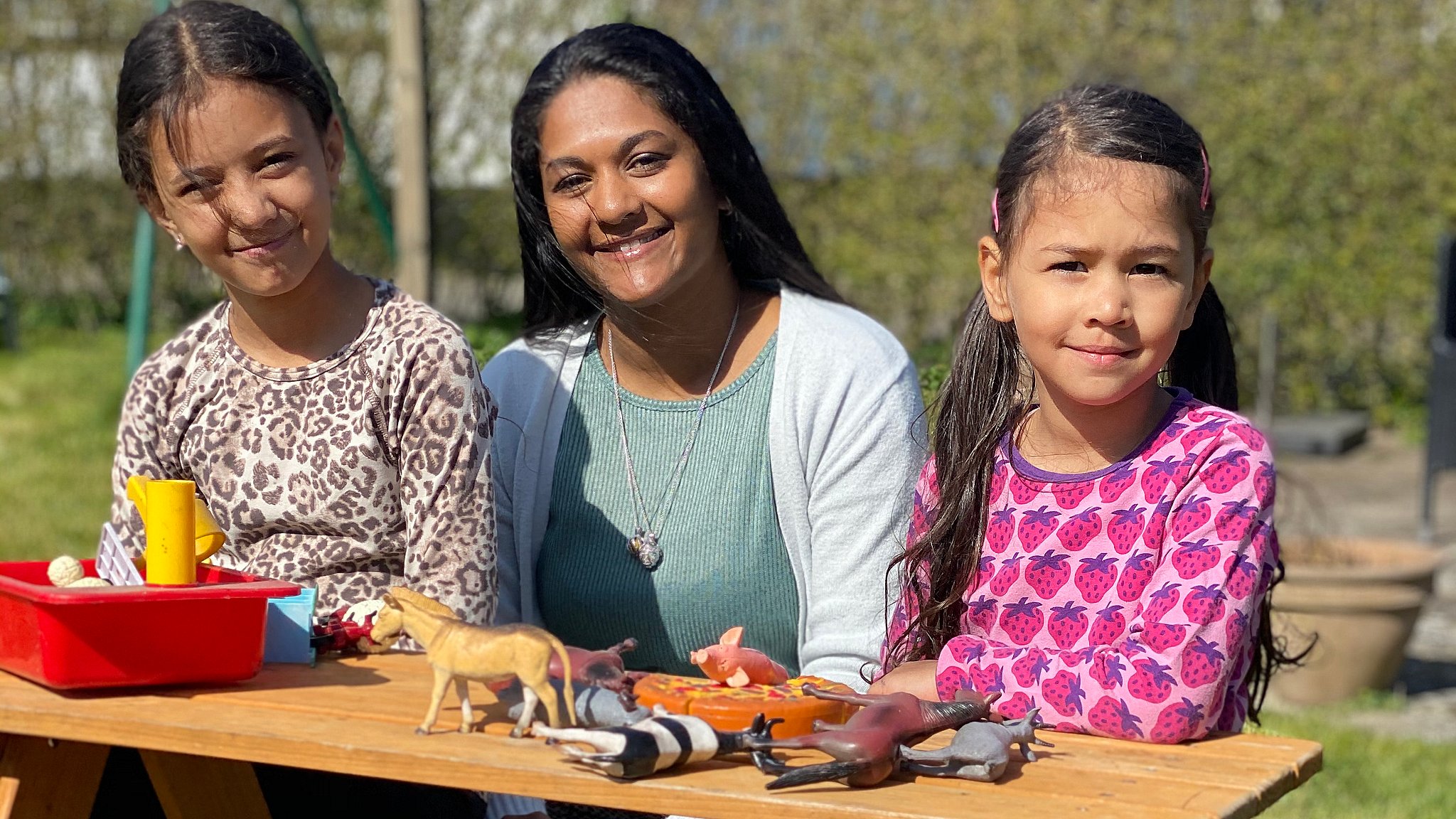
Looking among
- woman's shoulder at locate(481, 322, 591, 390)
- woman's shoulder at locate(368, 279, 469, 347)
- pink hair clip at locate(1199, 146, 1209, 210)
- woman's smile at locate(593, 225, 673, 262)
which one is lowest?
woman's shoulder at locate(481, 322, 591, 390)

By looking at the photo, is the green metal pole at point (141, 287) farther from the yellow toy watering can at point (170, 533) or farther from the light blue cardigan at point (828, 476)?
the yellow toy watering can at point (170, 533)

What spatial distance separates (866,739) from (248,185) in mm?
1441

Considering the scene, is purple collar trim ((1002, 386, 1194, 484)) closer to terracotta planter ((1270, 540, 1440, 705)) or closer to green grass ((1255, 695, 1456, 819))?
green grass ((1255, 695, 1456, 819))

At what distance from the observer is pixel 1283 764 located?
1.91 meters

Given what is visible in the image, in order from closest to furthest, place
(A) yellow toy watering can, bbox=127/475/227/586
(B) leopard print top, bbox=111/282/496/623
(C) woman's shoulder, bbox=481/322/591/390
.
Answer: (A) yellow toy watering can, bbox=127/475/227/586 → (B) leopard print top, bbox=111/282/496/623 → (C) woman's shoulder, bbox=481/322/591/390

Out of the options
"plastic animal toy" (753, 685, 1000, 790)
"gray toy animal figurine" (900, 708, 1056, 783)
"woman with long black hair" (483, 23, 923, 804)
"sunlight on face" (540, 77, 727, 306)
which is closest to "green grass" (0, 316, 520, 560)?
"woman with long black hair" (483, 23, 923, 804)

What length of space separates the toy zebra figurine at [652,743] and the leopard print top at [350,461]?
0.80 metres

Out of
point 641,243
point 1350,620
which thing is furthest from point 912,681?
point 1350,620

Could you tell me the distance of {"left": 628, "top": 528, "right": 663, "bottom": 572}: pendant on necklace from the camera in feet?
9.80

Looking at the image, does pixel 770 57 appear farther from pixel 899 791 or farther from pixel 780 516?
pixel 899 791

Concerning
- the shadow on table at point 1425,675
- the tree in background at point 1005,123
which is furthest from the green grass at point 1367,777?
the tree in background at point 1005,123

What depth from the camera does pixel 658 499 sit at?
9.95 ft

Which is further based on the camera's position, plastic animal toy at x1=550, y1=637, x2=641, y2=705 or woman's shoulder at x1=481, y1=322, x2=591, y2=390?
woman's shoulder at x1=481, y1=322, x2=591, y2=390

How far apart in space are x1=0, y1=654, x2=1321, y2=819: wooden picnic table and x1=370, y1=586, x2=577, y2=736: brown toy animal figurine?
4cm
